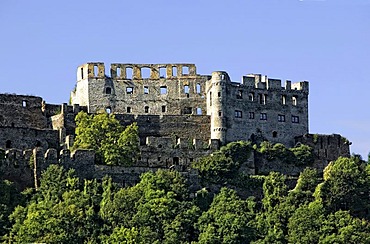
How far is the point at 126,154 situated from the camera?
80.6 metres

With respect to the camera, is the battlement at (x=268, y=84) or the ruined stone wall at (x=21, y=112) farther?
the battlement at (x=268, y=84)

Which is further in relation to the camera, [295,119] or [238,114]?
[295,119]

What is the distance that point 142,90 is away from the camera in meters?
88.4

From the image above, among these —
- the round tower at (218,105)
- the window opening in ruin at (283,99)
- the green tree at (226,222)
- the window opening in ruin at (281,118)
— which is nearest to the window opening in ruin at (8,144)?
the green tree at (226,222)

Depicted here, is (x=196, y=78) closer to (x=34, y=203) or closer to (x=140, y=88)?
(x=140, y=88)

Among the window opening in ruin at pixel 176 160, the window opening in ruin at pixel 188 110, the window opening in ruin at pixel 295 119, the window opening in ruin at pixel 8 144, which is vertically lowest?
the window opening in ruin at pixel 176 160

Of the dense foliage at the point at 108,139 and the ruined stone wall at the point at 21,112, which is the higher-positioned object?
the ruined stone wall at the point at 21,112

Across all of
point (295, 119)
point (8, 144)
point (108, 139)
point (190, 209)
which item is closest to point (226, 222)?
point (190, 209)

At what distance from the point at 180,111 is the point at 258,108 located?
195 inches

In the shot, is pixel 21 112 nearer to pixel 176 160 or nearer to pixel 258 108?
pixel 176 160

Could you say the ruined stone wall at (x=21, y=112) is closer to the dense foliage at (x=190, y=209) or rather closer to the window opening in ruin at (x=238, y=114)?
the dense foliage at (x=190, y=209)

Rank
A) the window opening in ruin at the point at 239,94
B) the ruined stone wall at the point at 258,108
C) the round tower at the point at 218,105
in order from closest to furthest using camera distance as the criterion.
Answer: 1. the round tower at the point at 218,105
2. the ruined stone wall at the point at 258,108
3. the window opening in ruin at the point at 239,94

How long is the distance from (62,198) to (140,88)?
14216 mm

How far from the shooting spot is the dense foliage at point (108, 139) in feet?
263
